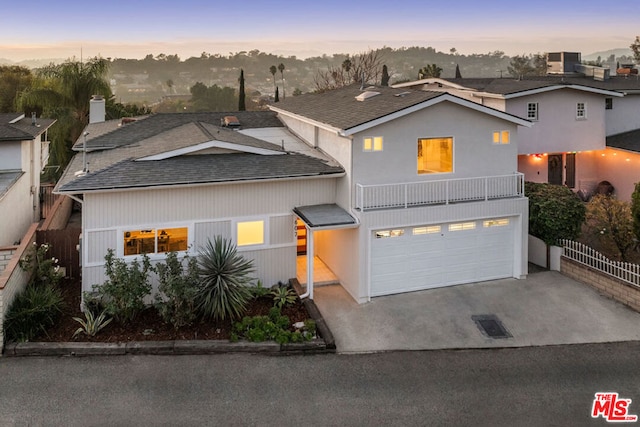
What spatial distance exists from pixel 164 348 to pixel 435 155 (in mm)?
9216

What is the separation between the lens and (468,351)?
34.6 feet

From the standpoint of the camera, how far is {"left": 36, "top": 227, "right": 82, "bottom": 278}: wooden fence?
45.4 feet

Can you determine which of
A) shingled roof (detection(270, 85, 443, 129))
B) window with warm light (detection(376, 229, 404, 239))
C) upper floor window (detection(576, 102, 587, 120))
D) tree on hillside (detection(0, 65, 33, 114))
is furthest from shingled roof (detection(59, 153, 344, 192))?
tree on hillside (detection(0, 65, 33, 114))

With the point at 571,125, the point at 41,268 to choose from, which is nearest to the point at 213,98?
the point at 571,125

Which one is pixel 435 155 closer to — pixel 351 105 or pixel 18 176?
pixel 351 105

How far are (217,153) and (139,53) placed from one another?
61.9 m

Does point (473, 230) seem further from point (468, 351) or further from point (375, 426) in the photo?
point (375, 426)

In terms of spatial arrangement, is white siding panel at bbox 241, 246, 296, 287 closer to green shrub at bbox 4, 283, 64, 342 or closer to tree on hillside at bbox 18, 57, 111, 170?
green shrub at bbox 4, 283, 64, 342

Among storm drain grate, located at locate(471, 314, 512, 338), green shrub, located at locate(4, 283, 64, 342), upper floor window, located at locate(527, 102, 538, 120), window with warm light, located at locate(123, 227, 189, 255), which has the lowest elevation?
storm drain grate, located at locate(471, 314, 512, 338)

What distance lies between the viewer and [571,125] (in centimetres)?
2150

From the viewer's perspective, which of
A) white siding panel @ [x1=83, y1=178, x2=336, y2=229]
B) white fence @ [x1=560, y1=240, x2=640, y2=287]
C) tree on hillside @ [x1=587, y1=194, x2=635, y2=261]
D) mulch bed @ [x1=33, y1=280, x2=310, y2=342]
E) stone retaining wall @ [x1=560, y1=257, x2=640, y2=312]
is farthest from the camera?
tree on hillside @ [x1=587, y1=194, x2=635, y2=261]

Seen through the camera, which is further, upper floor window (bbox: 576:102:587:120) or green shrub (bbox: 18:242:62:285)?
upper floor window (bbox: 576:102:587:120)

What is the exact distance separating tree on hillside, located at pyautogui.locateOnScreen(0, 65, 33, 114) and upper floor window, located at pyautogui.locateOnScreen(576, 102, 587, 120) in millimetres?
42903

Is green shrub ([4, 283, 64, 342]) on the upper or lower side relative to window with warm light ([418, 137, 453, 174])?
lower
